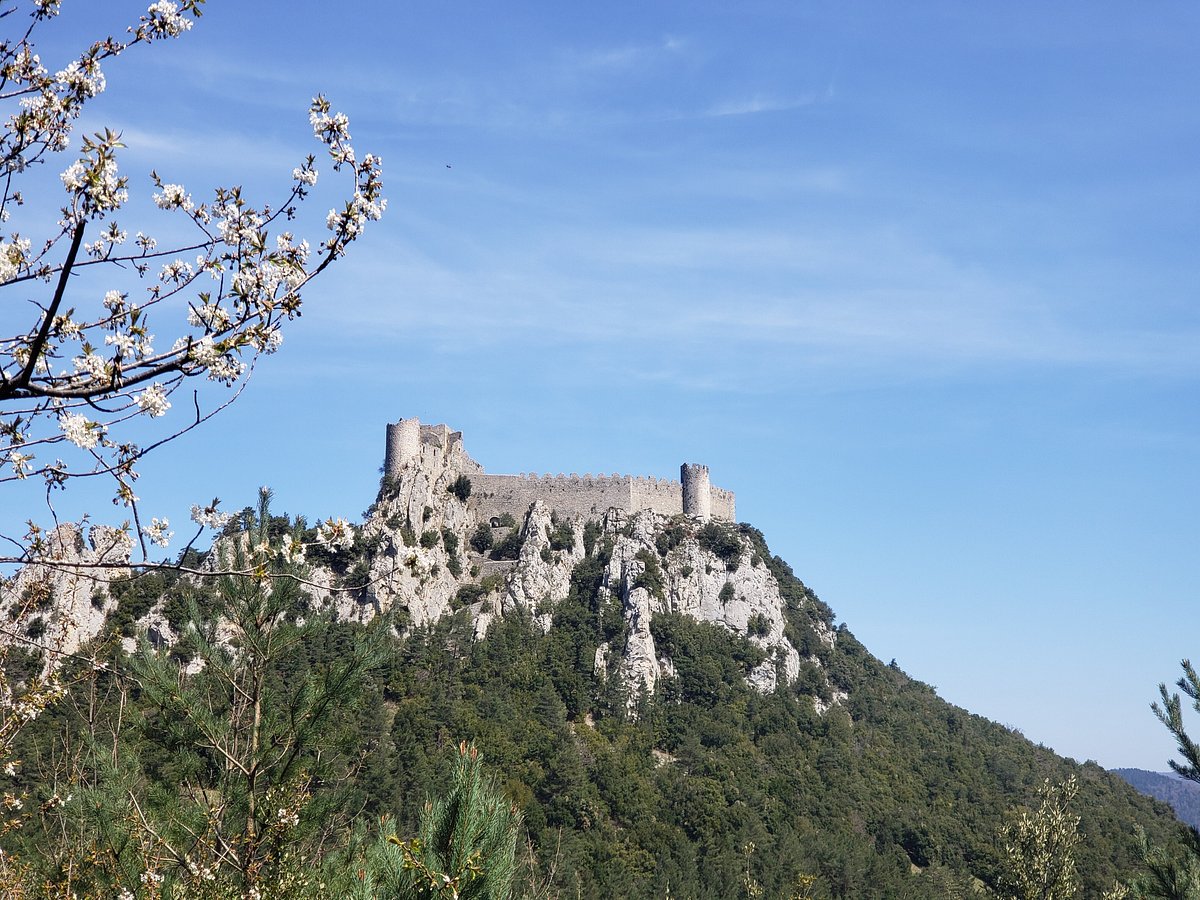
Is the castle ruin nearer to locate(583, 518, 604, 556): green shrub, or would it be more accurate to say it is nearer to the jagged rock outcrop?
locate(583, 518, 604, 556): green shrub

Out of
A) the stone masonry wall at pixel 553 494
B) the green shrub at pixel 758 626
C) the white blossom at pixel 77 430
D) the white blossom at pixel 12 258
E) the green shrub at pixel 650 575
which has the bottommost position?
the white blossom at pixel 77 430

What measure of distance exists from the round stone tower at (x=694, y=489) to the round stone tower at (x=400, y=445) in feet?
52.1

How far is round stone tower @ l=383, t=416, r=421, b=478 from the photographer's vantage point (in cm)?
5609

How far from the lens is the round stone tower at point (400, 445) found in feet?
184

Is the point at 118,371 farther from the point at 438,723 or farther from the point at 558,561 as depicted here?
the point at 558,561

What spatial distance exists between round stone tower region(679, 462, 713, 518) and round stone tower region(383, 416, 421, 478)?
15.9 metres

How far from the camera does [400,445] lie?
56.1 m

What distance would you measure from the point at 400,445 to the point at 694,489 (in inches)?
687

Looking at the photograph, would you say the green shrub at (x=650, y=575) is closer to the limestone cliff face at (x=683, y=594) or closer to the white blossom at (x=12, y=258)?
the limestone cliff face at (x=683, y=594)

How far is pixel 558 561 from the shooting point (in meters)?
57.2

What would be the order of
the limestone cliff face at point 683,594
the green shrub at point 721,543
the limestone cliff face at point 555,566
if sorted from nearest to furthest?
the limestone cliff face at point 555,566
the limestone cliff face at point 683,594
the green shrub at point 721,543

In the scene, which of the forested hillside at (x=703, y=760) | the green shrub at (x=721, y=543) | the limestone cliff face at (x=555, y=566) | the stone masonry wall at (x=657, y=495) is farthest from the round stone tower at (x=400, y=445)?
the green shrub at (x=721, y=543)

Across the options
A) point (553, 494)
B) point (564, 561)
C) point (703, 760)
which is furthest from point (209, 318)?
point (553, 494)

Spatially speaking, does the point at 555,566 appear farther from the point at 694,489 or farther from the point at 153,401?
the point at 153,401
